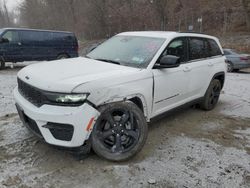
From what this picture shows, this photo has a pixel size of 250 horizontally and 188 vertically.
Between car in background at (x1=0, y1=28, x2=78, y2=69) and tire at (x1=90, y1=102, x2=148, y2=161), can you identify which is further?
car in background at (x1=0, y1=28, x2=78, y2=69)

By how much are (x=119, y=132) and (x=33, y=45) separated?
1027cm

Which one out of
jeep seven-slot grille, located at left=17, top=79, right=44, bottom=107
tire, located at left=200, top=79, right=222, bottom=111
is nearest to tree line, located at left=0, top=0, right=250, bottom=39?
tire, located at left=200, top=79, right=222, bottom=111

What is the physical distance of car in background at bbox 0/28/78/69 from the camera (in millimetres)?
11555

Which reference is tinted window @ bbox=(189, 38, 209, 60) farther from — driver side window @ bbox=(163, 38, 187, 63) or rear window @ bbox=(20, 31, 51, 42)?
rear window @ bbox=(20, 31, 51, 42)

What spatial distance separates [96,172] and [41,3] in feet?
161

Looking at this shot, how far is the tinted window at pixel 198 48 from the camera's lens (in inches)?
191

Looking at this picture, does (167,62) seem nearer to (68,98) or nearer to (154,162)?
(154,162)

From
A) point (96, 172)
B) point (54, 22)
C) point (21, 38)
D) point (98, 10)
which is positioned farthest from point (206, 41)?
point (54, 22)

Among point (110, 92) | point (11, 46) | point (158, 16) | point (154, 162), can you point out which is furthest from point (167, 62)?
point (158, 16)

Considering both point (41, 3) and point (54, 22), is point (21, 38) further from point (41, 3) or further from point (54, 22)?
point (41, 3)

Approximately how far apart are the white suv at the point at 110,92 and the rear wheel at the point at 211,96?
0.92m

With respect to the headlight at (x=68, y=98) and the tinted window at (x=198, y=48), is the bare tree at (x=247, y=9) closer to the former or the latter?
the tinted window at (x=198, y=48)

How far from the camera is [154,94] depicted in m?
3.84

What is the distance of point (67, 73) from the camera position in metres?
3.26
